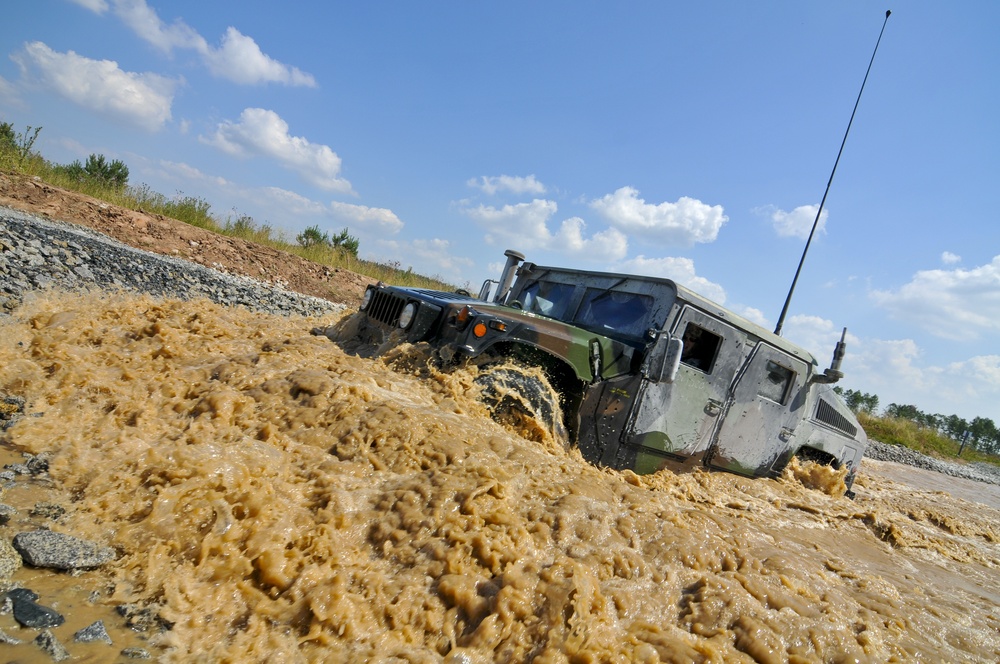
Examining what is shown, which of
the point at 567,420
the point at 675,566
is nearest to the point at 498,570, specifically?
the point at 675,566

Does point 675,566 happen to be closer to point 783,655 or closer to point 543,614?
point 783,655

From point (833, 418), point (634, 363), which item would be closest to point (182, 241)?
point (634, 363)

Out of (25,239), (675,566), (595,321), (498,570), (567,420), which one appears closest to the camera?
(498,570)

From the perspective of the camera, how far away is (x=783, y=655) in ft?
8.08

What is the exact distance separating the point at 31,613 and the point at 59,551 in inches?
13.6

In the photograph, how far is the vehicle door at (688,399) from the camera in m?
4.86

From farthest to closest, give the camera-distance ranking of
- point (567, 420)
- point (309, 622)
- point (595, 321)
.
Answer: point (595, 321)
point (567, 420)
point (309, 622)

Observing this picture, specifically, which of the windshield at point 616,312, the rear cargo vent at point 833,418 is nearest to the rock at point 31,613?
the windshield at point 616,312

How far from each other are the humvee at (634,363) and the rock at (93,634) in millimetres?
2696

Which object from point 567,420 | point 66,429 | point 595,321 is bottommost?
point 66,429

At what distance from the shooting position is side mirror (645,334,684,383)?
14.7 feet

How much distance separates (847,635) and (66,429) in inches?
166

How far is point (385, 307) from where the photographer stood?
194 inches

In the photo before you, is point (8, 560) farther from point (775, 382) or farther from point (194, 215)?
point (194, 215)
